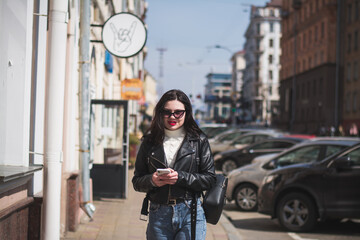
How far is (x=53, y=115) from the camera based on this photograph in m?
5.32

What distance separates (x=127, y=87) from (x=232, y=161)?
17.0ft

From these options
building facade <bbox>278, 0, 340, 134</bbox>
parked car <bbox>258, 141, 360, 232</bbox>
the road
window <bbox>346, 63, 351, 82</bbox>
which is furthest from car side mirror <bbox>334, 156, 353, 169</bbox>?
window <bbox>346, 63, 351, 82</bbox>

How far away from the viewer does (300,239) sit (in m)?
9.12

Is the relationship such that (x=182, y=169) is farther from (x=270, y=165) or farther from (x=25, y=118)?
(x=270, y=165)

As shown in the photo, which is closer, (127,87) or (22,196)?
(22,196)

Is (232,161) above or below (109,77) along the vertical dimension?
below

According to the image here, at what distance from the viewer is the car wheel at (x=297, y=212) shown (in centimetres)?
949

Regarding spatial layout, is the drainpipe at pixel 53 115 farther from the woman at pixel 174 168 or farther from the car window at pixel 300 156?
the car window at pixel 300 156

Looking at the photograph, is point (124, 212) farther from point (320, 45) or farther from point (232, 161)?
point (320, 45)

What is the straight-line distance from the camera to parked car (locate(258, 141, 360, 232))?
9.17 meters

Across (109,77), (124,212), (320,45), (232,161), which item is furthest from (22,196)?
(320,45)

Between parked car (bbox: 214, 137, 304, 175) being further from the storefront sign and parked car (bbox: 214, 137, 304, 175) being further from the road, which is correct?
the road

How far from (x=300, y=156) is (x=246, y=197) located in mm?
1484

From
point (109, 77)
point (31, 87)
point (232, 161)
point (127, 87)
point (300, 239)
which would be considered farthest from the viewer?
point (232, 161)
